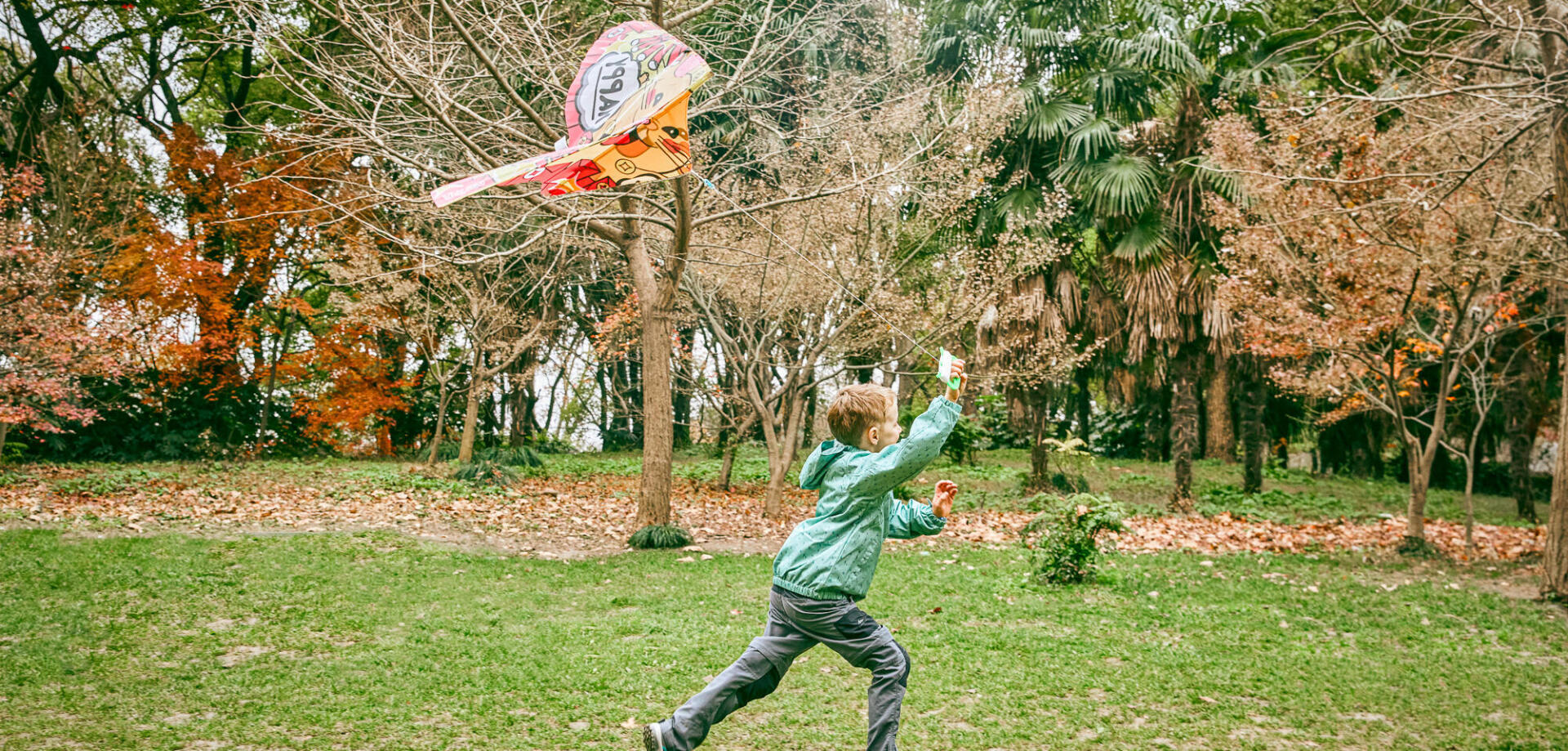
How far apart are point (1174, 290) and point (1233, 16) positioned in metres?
5.21

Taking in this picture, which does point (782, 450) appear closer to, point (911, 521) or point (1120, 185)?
point (1120, 185)

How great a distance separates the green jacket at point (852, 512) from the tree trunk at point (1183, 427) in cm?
1240

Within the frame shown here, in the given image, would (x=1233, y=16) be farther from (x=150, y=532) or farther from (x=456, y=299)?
(x=150, y=532)

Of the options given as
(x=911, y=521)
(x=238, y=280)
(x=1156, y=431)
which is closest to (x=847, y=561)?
(x=911, y=521)

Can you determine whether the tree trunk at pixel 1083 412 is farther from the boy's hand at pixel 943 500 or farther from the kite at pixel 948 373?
the kite at pixel 948 373

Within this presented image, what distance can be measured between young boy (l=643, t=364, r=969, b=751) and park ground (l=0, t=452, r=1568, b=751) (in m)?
0.86

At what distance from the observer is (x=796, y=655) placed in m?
3.24

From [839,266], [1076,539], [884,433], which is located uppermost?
[839,266]

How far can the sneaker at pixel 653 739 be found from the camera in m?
3.27

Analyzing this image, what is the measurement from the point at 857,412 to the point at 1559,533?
769cm

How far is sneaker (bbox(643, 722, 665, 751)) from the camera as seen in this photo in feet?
10.7

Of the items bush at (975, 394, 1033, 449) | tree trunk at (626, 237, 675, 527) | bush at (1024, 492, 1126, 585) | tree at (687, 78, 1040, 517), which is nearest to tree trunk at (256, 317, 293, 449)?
tree at (687, 78, 1040, 517)

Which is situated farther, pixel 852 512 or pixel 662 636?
pixel 662 636

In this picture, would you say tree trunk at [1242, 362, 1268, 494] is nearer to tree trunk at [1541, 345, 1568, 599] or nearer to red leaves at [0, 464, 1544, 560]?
red leaves at [0, 464, 1544, 560]
